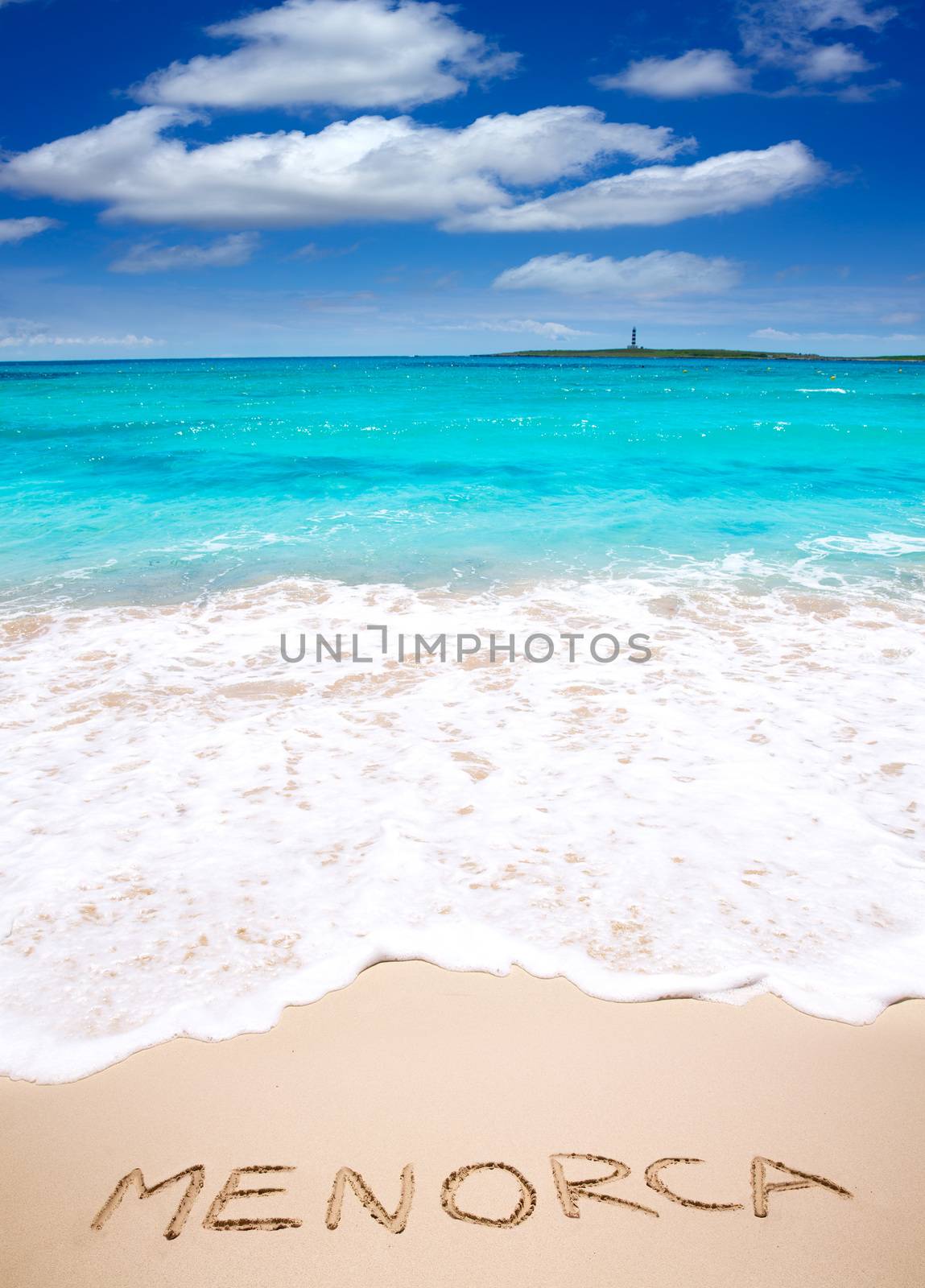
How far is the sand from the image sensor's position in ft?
7.47

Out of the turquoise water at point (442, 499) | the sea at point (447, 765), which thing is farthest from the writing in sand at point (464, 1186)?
the turquoise water at point (442, 499)

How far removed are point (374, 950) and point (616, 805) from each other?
6.57 feet

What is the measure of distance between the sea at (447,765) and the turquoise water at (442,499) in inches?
6.5

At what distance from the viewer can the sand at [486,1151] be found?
7.47 feet

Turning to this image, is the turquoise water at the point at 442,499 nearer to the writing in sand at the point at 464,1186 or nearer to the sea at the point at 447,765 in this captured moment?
the sea at the point at 447,765

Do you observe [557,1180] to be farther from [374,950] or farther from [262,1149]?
[374,950]

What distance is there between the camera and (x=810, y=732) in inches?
226

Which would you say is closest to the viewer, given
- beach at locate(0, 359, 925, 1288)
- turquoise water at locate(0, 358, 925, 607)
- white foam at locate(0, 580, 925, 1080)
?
beach at locate(0, 359, 925, 1288)

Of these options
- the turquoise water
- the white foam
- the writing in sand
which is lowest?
the writing in sand

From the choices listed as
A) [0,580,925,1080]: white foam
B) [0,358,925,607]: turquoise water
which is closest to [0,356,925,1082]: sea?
[0,580,925,1080]: white foam

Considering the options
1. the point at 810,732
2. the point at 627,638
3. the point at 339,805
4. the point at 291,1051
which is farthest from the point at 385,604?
the point at 291,1051

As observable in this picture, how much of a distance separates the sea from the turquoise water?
17 centimetres

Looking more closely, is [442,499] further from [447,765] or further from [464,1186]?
[464,1186]

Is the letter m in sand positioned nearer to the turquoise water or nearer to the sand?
the sand
